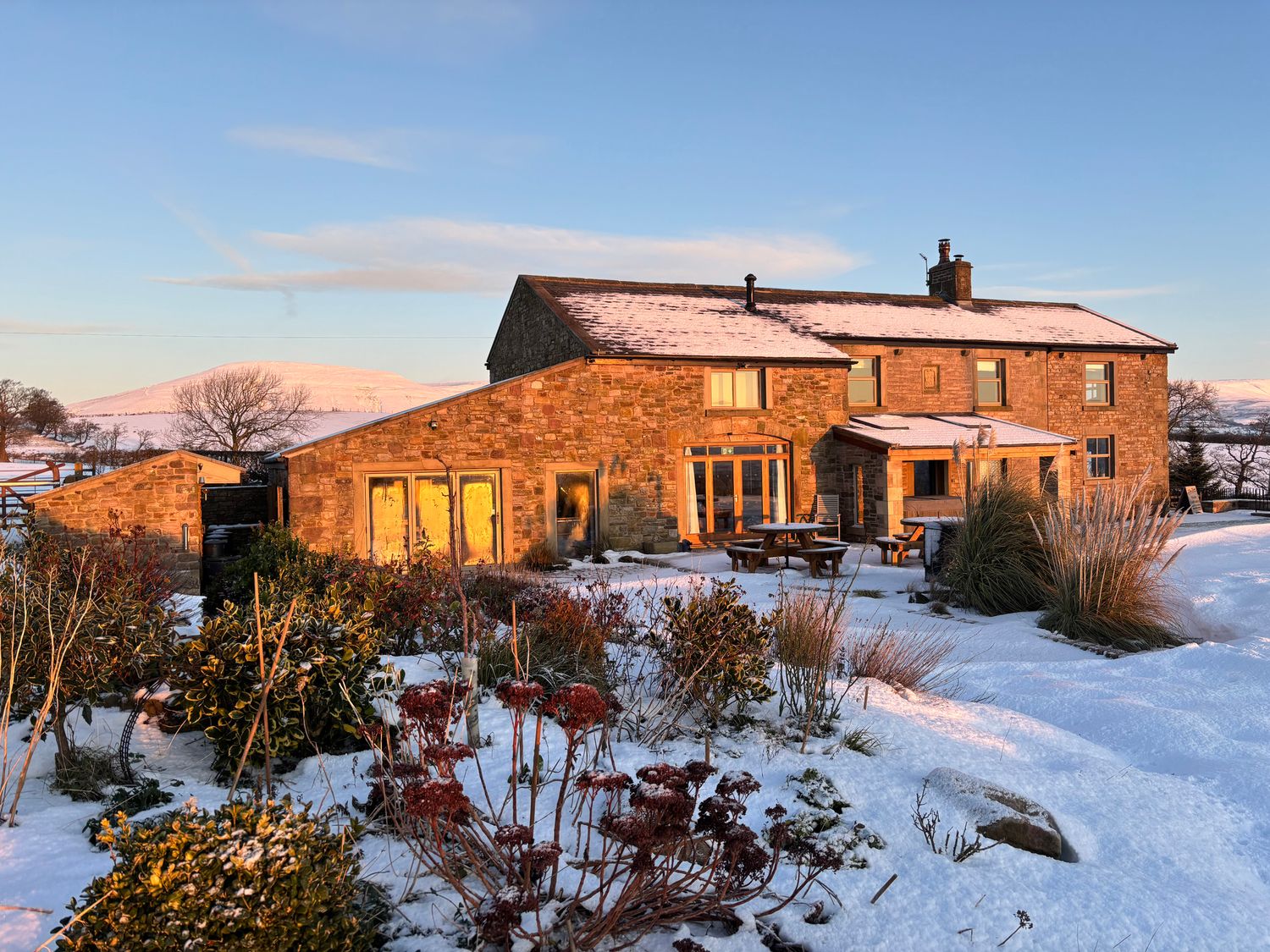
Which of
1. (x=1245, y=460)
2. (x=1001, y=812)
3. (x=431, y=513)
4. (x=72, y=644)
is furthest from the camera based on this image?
(x=1245, y=460)

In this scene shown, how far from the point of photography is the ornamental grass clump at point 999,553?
9.66m

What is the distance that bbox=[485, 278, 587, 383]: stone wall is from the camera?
62.8 ft

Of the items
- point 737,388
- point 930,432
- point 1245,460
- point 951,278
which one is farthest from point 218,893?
point 1245,460

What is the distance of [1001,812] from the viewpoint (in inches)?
156

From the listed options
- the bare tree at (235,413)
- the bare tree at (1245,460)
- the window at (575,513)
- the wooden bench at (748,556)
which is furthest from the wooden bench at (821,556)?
the bare tree at (235,413)

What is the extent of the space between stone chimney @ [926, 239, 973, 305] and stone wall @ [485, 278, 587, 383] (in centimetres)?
1268

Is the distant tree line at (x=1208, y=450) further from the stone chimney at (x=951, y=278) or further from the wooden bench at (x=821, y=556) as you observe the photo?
the wooden bench at (x=821, y=556)

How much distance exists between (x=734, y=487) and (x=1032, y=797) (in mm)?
14482

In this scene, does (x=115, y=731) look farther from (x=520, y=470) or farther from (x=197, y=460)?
(x=520, y=470)

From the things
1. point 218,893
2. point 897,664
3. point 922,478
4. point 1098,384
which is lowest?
point 897,664

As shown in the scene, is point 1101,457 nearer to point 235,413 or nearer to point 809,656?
point 809,656

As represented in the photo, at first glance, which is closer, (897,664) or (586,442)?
(897,664)

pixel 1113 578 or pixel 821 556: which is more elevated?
pixel 1113 578

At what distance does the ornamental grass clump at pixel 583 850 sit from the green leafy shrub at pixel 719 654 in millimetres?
1286
